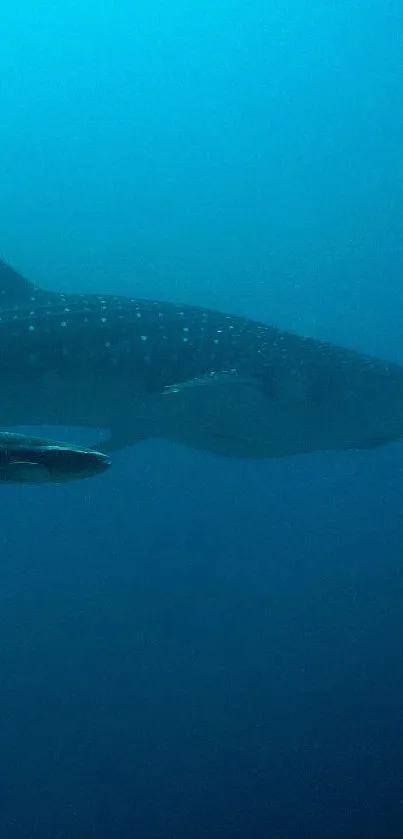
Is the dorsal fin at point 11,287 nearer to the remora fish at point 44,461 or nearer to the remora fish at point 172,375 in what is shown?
the remora fish at point 172,375

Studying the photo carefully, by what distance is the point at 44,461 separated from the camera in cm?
246

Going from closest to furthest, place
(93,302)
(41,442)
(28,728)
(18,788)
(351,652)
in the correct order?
1. (41,442)
2. (93,302)
3. (18,788)
4. (28,728)
5. (351,652)

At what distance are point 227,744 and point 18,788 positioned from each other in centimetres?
407

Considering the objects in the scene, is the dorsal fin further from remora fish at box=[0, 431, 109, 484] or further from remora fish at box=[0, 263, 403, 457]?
remora fish at box=[0, 431, 109, 484]

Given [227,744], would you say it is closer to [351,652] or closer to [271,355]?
[351,652]

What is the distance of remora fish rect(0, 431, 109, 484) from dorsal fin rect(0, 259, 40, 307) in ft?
13.0

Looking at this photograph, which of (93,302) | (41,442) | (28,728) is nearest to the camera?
(41,442)

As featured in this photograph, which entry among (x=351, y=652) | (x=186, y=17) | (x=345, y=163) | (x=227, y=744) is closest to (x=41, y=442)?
(x=227, y=744)

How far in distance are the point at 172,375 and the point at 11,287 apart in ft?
5.45

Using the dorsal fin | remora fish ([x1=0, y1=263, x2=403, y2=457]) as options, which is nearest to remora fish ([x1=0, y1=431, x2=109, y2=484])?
remora fish ([x1=0, y1=263, x2=403, y2=457])

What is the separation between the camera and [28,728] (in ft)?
46.2

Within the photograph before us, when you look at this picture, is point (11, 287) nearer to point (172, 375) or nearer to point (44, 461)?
point (172, 375)

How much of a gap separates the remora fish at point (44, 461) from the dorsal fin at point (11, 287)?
3955 mm

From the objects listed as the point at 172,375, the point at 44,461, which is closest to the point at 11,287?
the point at 172,375
